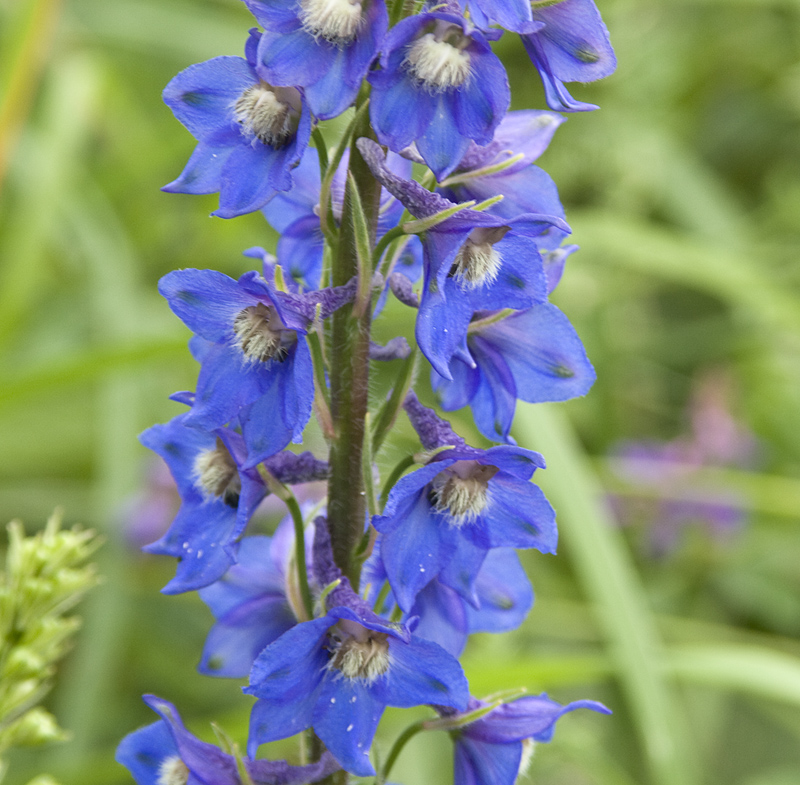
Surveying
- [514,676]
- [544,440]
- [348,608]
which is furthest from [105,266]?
[348,608]

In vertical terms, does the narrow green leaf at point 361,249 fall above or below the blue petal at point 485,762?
above

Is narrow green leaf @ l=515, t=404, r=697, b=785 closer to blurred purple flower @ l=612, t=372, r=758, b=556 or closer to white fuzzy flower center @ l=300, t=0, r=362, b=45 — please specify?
blurred purple flower @ l=612, t=372, r=758, b=556

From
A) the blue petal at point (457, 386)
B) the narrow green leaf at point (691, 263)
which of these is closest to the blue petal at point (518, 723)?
the blue petal at point (457, 386)

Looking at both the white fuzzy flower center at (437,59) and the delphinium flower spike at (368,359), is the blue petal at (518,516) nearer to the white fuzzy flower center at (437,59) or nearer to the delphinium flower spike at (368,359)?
the delphinium flower spike at (368,359)

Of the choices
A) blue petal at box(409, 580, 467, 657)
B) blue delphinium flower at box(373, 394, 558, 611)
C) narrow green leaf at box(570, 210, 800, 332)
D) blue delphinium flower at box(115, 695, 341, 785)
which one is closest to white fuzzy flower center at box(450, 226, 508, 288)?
blue delphinium flower at box(373, 394, 558, 611)

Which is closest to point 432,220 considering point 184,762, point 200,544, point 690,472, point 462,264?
point 462,264

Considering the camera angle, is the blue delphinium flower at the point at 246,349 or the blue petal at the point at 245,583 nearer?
the blue delphinium flower at the point at 246,349

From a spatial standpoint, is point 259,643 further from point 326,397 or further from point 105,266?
point 105,266

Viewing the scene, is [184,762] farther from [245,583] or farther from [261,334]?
[261,334]
